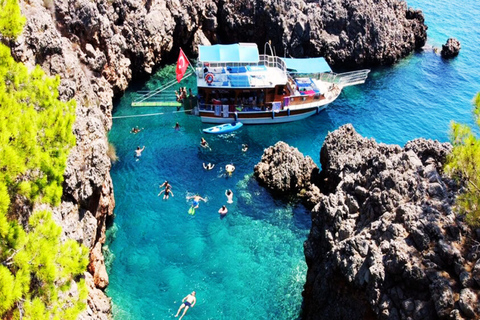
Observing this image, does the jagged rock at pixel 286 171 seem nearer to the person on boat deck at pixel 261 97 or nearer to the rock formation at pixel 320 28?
the person on boat deck at pixel 261 97

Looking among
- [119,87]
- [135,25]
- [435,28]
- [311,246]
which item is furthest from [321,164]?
[435,28]

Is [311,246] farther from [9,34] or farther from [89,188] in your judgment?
[9,34]

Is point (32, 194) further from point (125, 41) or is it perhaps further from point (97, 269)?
point (125, 41)

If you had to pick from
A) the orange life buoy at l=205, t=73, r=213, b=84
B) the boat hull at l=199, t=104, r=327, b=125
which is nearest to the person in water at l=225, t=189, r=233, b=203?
the boat hull at l=199, t=104, r=327, b=125

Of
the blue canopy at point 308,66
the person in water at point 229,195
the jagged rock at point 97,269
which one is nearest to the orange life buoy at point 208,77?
the blue canopy at point 308,66

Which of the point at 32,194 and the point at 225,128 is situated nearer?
the point at 32,194

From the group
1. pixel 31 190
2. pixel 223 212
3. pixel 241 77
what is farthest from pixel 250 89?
pixel 31 190
